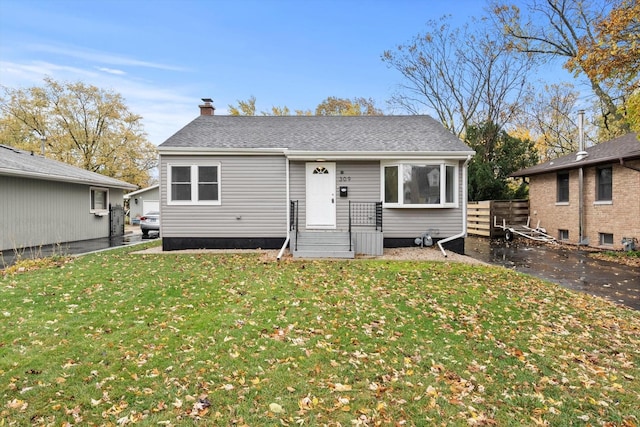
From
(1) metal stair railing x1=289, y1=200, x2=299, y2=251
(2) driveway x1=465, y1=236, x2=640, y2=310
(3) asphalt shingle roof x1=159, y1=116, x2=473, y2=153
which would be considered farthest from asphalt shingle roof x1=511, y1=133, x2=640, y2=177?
(1) metal stair railing x1=289, y1=200, x2=299, y2=251

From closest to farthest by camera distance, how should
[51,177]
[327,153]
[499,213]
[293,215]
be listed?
[327,153] → [293,215] → [51,177] → [499,213]

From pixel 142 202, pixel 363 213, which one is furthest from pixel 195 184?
pixel 142 202

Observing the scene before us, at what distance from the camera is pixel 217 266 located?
7781 mm

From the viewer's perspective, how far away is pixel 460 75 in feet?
73.2

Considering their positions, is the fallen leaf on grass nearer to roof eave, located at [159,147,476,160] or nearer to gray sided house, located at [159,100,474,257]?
gray sided house, located at [159,100,474,257]

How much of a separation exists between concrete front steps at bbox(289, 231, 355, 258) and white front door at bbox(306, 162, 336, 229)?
2.40ft

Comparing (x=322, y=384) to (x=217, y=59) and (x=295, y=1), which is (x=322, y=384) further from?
(x=217, y=59)

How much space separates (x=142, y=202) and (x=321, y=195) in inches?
1010

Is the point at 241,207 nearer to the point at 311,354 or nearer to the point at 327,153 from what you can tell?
the point at 327,153

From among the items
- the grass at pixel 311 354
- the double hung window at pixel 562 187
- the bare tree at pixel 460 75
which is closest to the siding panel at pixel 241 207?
the grass at pixel 311 354

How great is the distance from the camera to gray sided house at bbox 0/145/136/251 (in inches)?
445

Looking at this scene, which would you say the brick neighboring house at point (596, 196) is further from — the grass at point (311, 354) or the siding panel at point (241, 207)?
the siding panel at point (241, 207)

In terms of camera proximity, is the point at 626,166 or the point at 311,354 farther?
the point at 626,166

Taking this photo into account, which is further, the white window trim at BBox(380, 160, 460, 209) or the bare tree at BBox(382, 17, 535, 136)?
the bare tree at BBox(382, 17, 535, 136)
